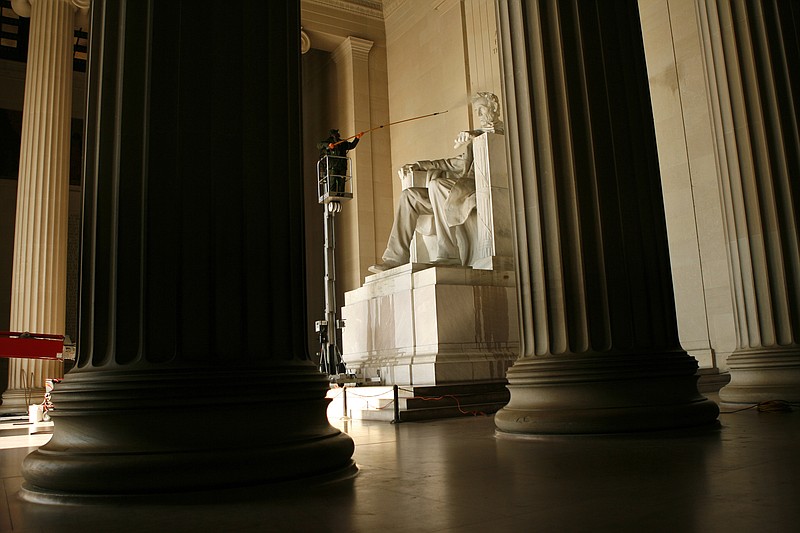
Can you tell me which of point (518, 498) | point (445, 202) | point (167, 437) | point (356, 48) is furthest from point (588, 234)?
point (356, 48)

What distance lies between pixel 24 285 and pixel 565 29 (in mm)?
13917

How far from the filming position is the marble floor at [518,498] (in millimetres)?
2314

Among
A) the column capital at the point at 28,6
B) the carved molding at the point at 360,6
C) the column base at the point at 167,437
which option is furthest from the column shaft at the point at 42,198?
the column base at the point at 167,437

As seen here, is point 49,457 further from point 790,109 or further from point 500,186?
point 500,186

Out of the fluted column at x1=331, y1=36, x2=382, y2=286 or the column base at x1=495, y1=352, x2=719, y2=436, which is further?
the fluted column at x1=331, y1=36, x2=382, y2=286

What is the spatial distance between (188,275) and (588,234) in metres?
3.00

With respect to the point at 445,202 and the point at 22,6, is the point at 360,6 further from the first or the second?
the point at 445,202

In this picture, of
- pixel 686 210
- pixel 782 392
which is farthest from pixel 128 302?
pixel 686 210

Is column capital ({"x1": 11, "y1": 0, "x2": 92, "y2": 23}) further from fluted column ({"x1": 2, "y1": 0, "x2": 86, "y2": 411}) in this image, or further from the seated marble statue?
the seated marble statue

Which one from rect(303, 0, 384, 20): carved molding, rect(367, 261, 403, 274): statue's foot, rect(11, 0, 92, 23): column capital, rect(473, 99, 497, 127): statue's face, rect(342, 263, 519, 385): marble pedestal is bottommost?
rect(342, 263, 519, 385): marble pedestal

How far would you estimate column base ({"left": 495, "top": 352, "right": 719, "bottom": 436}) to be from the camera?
4.77 meters

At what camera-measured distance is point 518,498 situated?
273 centimetres

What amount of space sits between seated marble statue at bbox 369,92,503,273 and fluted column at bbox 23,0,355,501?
7404 millimetres

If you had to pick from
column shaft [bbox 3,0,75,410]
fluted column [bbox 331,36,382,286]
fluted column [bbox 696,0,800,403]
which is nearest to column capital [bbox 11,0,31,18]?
column shaft [bbox 3,0,75,410]
